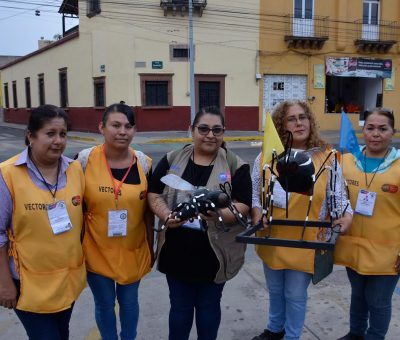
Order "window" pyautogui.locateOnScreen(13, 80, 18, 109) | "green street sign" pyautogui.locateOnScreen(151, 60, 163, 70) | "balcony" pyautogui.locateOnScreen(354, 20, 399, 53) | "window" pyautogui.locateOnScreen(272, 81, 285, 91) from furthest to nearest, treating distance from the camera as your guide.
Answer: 1. "window" pyautogui.locateOnScreen(13, 80, 18, 109)
2. "balcony" pyautogui.locateOnScreen(354, 20, 399, 53)
3. "window" pyautogui.locateOnScreen(272, 81, 285, 91)
4. "green street sign" pyautogui.locateOnScreen(151, 60, 163, 70)

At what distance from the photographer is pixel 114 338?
116 inches

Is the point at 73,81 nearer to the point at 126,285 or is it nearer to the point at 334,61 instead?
the point at 334,61

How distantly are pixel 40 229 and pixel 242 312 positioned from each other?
2079 mm

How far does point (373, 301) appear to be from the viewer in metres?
2.90

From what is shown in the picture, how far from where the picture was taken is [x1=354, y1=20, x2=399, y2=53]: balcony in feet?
69.8

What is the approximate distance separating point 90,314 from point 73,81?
2044 cm

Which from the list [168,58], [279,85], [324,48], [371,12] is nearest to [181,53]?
[168,58]

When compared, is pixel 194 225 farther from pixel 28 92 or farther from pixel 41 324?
pixel 28 92

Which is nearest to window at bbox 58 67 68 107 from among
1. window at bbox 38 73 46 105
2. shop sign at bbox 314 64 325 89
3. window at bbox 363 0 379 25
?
window at bbox 38 73 46 105

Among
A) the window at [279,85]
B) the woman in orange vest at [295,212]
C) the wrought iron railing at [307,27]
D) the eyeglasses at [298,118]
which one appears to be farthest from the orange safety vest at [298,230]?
the wrought iron railing at [307,27]

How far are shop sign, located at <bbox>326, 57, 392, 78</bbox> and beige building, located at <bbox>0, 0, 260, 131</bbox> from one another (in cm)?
403

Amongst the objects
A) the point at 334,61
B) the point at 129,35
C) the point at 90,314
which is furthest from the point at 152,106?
the point at 90,314

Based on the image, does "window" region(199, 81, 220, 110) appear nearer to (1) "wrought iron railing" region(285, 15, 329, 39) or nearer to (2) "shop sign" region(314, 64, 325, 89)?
(1) "wrought iron railing" region(285, 15, 329, 39)

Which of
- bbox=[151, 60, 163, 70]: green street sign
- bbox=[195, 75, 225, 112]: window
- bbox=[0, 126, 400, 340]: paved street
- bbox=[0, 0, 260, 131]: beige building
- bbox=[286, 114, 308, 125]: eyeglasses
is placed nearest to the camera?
bbox=[286, 114, 308, 125]: eyeglasses
